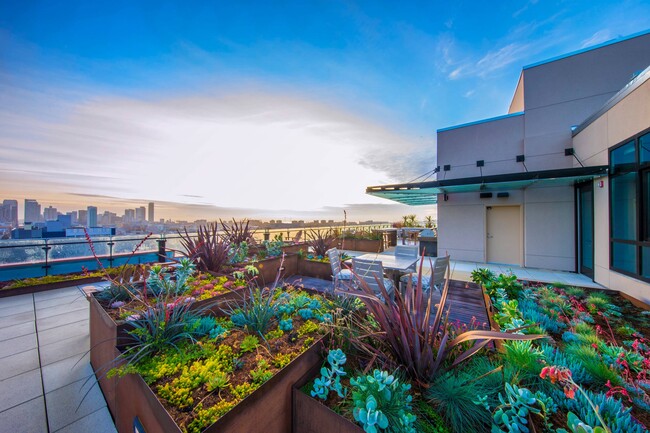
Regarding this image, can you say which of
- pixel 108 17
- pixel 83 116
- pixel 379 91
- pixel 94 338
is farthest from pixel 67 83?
pixel 379 91

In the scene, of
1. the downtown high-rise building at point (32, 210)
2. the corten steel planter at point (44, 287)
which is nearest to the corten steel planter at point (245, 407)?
the corten steel planter at point (44, 287)

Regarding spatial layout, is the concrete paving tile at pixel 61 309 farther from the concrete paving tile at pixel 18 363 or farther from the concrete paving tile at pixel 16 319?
the concrete paving tile at pixel 18 363

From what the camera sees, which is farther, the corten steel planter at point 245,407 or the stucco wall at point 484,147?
the stucco wall at point 484,147

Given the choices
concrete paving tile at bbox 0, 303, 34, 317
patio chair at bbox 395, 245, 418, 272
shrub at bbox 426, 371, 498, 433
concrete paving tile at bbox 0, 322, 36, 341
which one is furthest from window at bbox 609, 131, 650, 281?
concrete paving tile at bbox 0, 303, 34, 317

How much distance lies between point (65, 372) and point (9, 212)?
7.41 m

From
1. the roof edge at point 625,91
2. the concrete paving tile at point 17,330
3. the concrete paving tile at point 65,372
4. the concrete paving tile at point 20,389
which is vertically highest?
the roof edge at point 625,91

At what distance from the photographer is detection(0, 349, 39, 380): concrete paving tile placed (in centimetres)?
221

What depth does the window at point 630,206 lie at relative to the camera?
3.64m

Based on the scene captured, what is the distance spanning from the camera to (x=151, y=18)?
3.94m

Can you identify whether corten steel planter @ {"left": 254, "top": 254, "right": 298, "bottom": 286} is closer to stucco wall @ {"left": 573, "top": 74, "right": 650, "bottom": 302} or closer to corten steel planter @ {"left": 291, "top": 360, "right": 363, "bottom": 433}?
corten steel planter @ {"left": 291, "top": 360, "right": 363, "bottom": 433}

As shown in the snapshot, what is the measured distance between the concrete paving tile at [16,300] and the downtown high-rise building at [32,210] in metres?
3.51

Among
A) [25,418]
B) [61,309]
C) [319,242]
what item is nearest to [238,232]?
[319,242]

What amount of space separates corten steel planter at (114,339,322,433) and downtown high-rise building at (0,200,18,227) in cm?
739

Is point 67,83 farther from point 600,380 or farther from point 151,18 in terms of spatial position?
point 600,380
